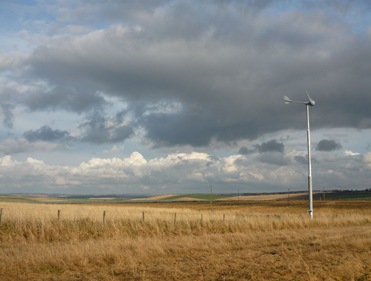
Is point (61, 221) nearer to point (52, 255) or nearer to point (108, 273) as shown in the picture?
point (52, 255)

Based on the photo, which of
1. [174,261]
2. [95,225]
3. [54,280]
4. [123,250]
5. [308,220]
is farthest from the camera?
[308,220]

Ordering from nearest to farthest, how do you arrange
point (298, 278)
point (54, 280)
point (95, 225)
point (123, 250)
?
point (298, 278)
point (54, 280)
point (123, 250)
point (95, 225)

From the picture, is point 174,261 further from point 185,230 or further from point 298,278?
point 185,230

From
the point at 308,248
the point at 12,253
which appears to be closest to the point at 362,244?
the point at 308,248

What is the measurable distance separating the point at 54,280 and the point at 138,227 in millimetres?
14912

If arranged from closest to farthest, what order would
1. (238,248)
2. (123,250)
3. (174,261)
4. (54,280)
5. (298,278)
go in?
(298,278) < (54,280) < (174,261) < (123,250) < (238,248)

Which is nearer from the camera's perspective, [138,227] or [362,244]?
[362,244]

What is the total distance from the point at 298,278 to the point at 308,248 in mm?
6781

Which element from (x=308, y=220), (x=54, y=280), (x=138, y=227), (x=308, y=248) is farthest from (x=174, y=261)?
(x=308, y=220)

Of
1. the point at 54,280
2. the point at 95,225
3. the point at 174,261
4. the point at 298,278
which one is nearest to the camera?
the point at 298,278

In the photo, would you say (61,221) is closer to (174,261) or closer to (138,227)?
(138,227)

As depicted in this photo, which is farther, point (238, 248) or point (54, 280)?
point (238, 248)

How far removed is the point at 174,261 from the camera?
611 inches

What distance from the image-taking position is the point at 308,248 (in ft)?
59.0
